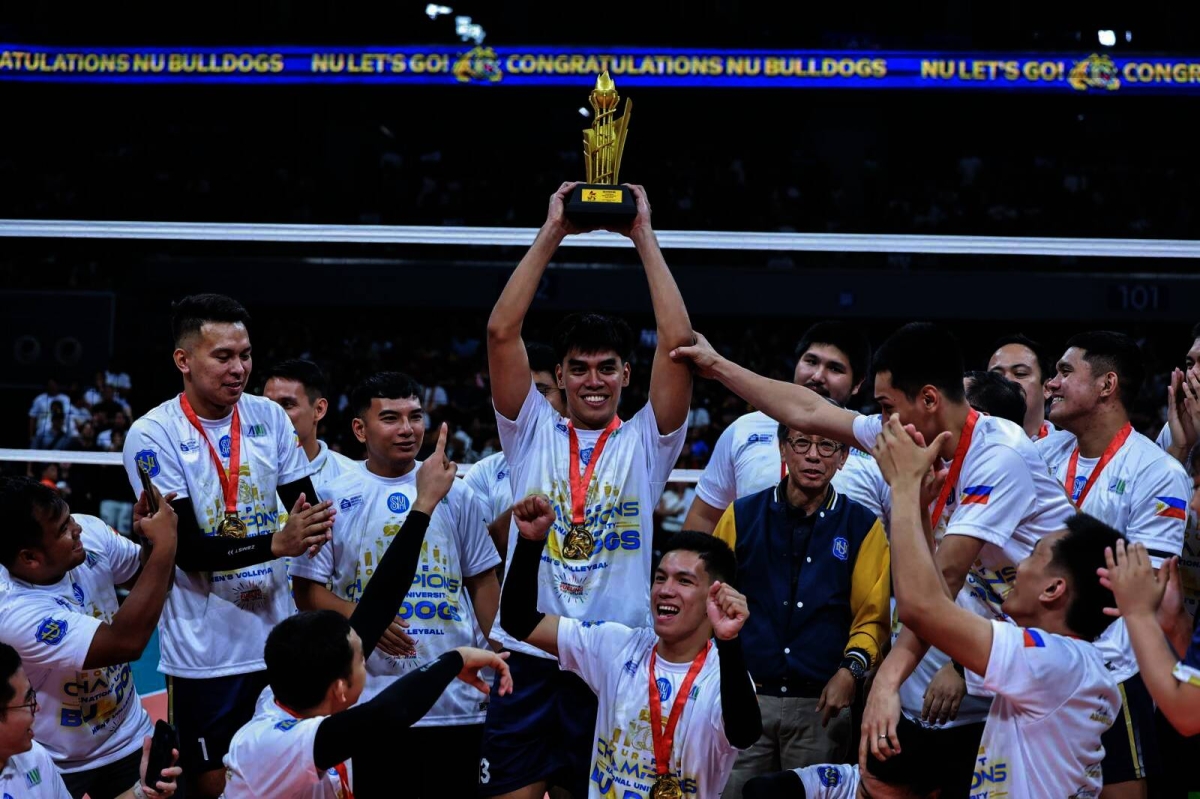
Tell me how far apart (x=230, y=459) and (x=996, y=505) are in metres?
3.02

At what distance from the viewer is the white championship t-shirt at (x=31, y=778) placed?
12.1 ft

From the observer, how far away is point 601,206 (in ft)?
14.8

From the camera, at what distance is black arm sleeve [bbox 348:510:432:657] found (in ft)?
13.3

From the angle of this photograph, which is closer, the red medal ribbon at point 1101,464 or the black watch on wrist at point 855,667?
the black watch on wrist at point 855,667

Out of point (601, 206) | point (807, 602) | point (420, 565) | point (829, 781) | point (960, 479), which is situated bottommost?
point (829, 781)

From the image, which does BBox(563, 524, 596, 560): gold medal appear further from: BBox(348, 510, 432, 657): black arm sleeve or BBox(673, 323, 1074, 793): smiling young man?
BBox(673, 323, 1074, 793): smiling young man

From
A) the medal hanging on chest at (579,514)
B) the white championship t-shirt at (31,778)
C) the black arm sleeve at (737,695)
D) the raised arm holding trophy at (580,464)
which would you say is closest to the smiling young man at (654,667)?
the black arm sleeve at (737,695)

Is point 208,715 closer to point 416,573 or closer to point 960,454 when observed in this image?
point 416,573

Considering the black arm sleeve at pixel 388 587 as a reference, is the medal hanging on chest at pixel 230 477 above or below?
above

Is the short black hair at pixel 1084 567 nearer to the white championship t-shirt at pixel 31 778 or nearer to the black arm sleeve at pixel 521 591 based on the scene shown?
the black arm sleeve at pixel 521 591

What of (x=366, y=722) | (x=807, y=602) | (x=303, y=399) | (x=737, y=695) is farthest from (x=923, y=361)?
(x=303, y=399)

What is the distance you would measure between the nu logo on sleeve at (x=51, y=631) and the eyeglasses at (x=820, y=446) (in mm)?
2780

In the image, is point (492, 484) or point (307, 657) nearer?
point (307, 657)

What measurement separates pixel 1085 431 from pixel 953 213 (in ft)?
54.9
